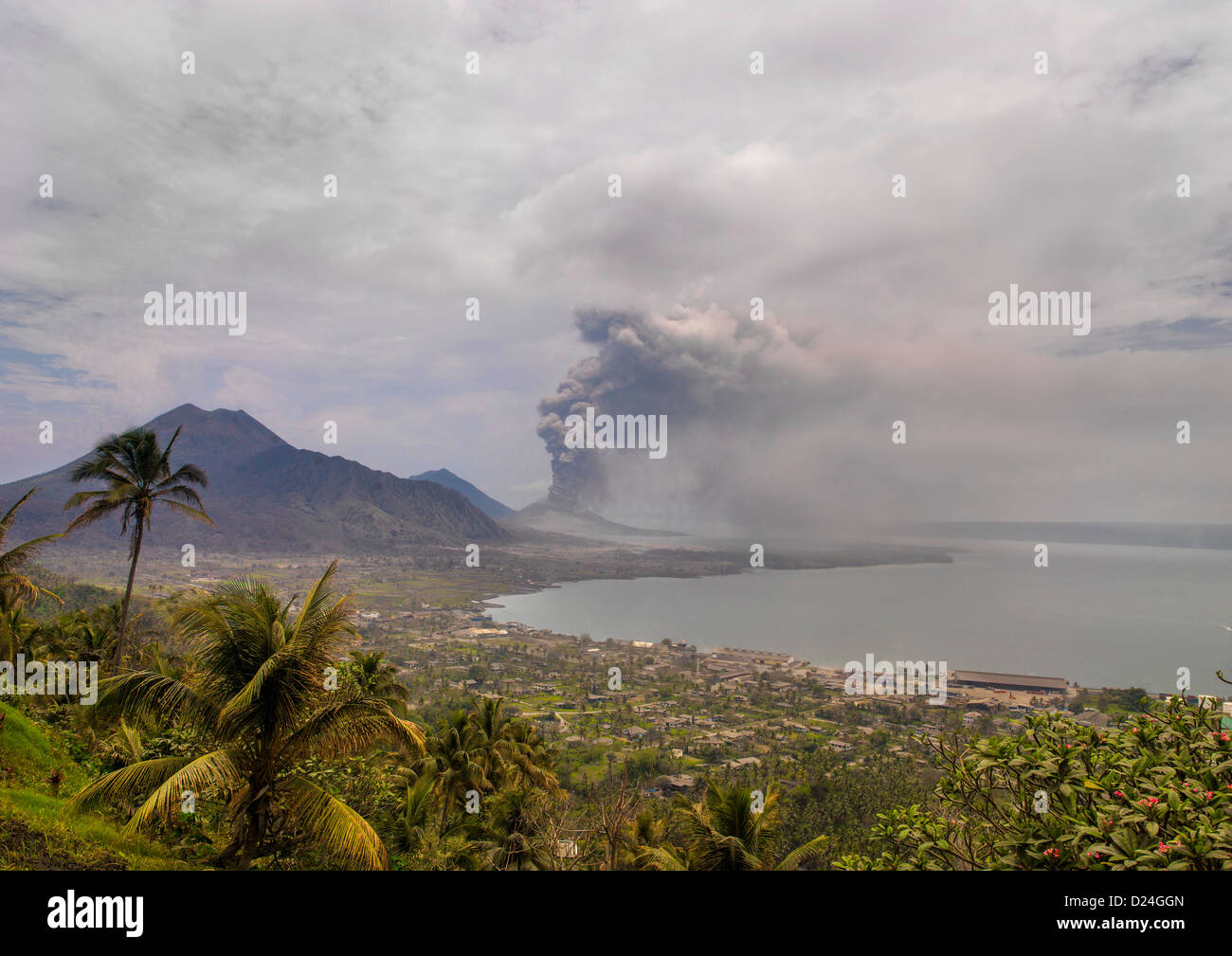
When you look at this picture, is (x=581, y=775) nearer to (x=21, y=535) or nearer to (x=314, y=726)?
(x=314, y=726)

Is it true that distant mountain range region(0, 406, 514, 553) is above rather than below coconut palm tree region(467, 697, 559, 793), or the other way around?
above

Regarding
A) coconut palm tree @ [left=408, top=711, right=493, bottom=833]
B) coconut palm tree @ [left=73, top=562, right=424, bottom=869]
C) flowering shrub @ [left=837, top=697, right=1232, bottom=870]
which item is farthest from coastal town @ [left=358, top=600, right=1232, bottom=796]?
flowering shrub @ [left=837, top=697, right=1232, bottom=870]

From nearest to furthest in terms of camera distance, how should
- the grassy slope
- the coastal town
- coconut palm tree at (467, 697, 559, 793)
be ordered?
1. the grassy slope
2. coconut palm tree at (467, 697, 559, 793)
3. the coastal town

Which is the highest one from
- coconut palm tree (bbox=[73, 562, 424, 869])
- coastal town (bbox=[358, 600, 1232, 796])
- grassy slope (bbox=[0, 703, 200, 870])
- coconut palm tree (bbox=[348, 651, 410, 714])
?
coconut palm tree (bbox=[73, 562, 424, 869])

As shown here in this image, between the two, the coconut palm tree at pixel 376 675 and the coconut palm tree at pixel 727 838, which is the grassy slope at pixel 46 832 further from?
the coconut palm tree at pixel 727 838

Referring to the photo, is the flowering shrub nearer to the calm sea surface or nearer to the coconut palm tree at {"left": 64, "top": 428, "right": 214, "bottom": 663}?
the coconut palm tree at {"left": 64, "top": 428, "right": 214, "bottom": 663}

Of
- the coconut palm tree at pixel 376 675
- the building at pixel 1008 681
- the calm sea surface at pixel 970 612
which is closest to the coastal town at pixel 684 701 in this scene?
the building at pixel 1008 681
